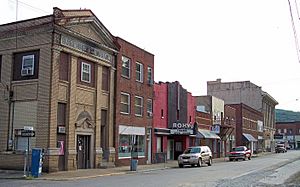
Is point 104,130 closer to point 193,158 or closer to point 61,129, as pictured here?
point 61,129

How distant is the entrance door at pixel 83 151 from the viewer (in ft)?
93.1

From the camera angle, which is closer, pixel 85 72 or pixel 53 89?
pixel 53 89

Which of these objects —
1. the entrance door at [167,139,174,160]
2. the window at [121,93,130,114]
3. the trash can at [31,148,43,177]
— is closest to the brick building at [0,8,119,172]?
the trash can at [31,148,43,177]

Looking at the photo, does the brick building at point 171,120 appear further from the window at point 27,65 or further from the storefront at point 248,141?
the storefront at point 248,141

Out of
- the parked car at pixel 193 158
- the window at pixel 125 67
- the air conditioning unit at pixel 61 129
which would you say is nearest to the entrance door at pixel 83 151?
the air conditioning unit at pixel 61 129

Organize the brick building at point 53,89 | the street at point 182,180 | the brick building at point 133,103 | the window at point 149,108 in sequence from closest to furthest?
the street at point 182,180, the brick building at point 53,89, the brick building at point 133,103, the window at point 149,108

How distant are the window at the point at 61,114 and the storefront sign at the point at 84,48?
3.81m

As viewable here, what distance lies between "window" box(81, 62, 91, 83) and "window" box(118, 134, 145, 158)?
5.99 meters

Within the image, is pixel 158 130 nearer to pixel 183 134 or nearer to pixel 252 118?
pixel 183 134

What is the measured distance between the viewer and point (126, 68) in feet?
114

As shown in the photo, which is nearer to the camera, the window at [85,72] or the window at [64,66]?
the window at [64,66]

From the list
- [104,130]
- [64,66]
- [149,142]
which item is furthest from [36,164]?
[149,142]

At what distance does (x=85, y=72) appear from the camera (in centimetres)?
2920

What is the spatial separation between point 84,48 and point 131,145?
9.82m
